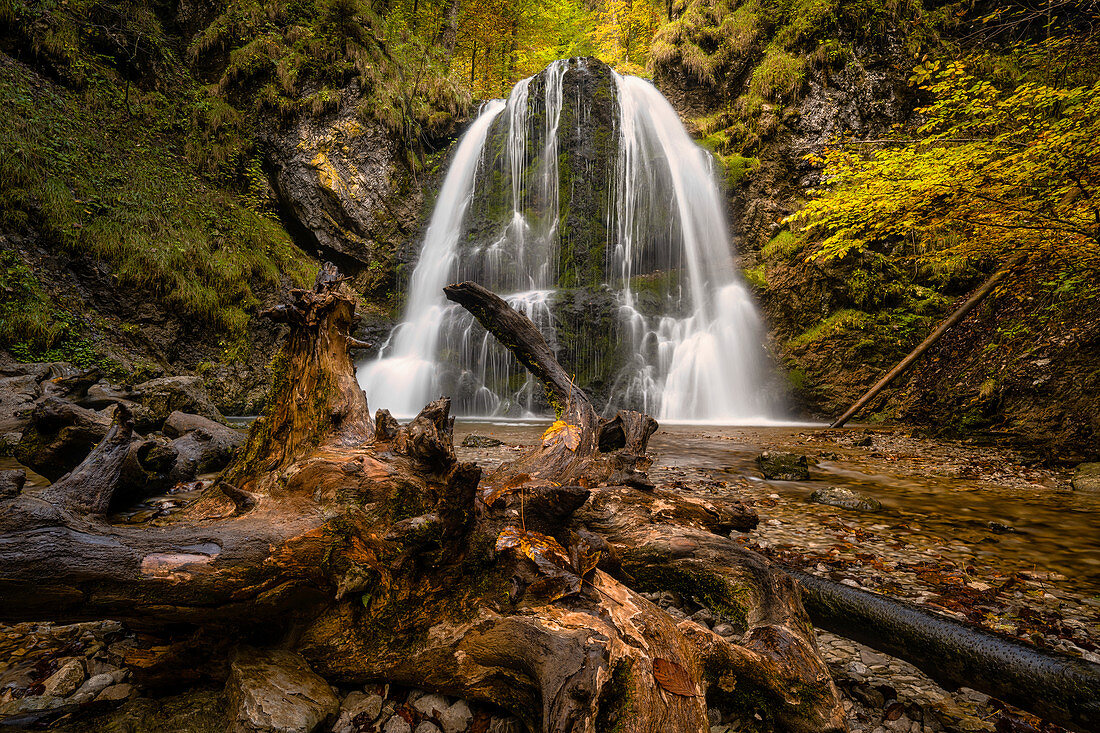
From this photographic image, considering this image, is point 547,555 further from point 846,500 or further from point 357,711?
point 846,500

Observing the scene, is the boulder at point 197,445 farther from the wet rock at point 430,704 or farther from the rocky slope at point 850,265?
the rocky slope at point 850,265

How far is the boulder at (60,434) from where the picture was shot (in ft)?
9.67

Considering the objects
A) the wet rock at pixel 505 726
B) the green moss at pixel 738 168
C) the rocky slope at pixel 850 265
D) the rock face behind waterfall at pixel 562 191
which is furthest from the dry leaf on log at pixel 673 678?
the green moss at pixel 738 168

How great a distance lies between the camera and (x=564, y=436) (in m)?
2.72

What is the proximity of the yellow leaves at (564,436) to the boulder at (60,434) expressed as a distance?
3.12 metres

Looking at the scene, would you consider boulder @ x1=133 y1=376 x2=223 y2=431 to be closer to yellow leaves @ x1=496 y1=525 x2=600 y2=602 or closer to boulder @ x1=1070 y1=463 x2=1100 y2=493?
yellow leaves @ x1=496 y1=525 x2=600 y2=602

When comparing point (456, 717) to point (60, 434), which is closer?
point (456, 717)

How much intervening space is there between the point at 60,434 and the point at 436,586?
344cm

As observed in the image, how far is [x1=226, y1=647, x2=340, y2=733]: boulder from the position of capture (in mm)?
1210

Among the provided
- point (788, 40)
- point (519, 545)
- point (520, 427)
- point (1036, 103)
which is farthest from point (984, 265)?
point (519, 545)

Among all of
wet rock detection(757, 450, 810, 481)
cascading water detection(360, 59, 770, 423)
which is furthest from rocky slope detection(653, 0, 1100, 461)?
wet rock detection(757, 450, 810, 481)

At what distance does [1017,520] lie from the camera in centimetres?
339

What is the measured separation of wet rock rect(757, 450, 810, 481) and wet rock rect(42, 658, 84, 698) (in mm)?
5363

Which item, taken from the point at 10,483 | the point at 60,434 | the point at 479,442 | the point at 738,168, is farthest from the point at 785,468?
the point at 738,168
